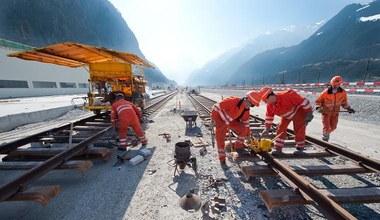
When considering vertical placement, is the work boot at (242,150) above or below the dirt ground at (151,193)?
above

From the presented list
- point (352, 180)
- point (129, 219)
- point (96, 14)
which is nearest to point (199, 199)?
point (129, 219)

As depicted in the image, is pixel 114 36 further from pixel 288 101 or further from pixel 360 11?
pixel 360 11

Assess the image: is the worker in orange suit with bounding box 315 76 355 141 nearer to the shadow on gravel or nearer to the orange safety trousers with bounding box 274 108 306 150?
the orange safety trousers with bounding box 274 108 306 150

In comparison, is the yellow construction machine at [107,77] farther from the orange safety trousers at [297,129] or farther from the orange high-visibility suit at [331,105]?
the orange high-visibility suit at [331,105]

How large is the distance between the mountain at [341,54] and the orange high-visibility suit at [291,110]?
4083cm

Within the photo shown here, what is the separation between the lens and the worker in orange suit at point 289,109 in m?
3.52

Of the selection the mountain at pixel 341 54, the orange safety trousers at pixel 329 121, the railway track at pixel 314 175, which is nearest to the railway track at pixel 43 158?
the railway track at pixel 314 175

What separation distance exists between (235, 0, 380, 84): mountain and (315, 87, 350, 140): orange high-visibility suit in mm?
39074

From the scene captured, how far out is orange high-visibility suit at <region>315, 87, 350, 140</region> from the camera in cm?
471

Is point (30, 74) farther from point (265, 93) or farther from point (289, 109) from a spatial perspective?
point (289, 109)

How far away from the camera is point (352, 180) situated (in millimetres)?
3148

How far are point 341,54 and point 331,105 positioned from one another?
9246 cm

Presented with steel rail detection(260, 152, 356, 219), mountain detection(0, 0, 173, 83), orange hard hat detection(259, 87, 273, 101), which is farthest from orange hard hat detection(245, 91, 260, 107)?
mountain detection(0, 0, 173, 83)

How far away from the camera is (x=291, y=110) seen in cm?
362
